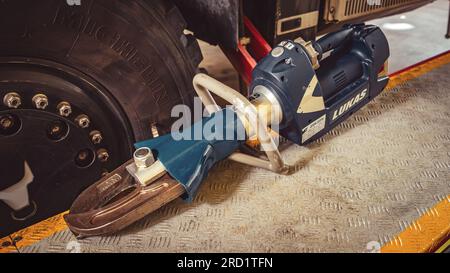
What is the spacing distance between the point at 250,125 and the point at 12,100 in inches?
27.3

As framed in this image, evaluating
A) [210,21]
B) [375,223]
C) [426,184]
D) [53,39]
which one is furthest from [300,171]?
[53,39]

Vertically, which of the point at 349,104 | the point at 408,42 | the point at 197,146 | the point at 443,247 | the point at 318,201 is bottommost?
the point at 408,42

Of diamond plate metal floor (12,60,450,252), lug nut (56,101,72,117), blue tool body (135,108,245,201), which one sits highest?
lug nut (56,101,72,117)

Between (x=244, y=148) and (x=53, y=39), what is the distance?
713 millimetres

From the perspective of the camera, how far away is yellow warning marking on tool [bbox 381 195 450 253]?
1.00 meters

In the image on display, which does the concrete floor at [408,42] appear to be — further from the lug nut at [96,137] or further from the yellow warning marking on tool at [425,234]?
the yellow warning marking on tool at [425,234]

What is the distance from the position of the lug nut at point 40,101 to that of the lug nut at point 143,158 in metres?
0.30

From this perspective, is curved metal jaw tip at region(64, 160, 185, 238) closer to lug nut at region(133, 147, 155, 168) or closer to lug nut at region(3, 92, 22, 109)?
lug nut at region(133, 147, 155, 168)

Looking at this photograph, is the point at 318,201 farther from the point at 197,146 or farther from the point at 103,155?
the point at 103,155

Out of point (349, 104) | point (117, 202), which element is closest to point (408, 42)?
point (349, 104)

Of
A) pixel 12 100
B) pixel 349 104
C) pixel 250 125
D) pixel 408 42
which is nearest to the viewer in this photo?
pixel 12 100

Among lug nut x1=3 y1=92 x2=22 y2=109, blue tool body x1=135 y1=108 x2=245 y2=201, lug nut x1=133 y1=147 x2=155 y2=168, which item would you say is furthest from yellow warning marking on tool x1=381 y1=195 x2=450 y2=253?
lug nut x1=3 y1=92 x2=22 y2=109

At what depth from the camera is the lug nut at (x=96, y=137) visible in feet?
3.92

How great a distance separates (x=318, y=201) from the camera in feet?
3.80
